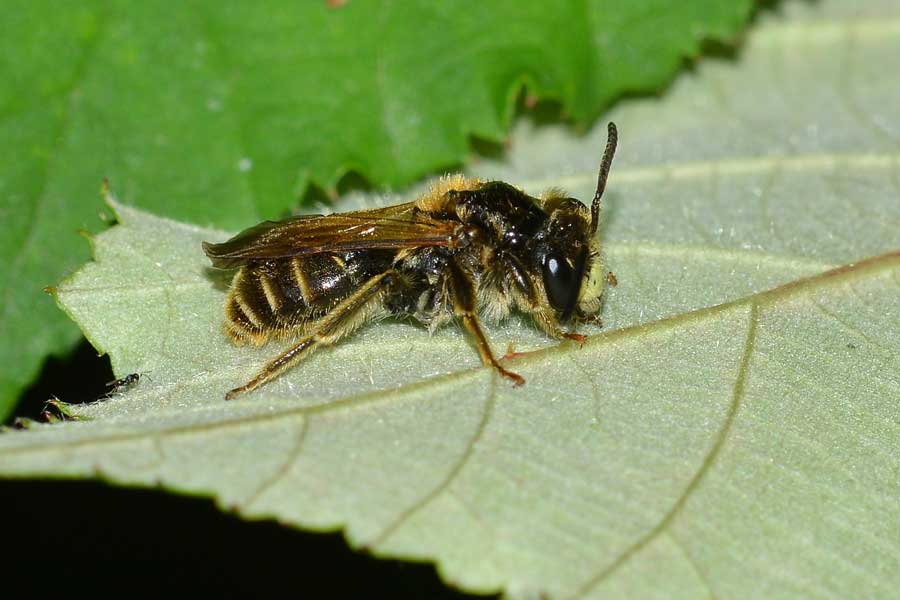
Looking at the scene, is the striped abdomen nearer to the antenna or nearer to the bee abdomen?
the bee abdomen

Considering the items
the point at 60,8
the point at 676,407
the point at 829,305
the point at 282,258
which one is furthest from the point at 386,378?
the point at 60,8

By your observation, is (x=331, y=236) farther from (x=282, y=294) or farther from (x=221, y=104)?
(x=221, y=104)

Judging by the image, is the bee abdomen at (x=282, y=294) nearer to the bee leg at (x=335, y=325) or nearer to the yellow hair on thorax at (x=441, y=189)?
the bee leg at (x=335, y=325)

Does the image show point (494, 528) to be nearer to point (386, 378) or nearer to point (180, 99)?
point (386, 378)

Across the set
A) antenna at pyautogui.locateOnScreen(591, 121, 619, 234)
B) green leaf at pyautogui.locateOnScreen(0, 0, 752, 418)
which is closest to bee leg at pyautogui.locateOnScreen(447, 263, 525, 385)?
antenna at pyautogui.locateOnScreen(591, 121, 619, 234)

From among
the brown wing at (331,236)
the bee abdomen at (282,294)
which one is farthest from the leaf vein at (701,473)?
the bee abdomen at (282,294)

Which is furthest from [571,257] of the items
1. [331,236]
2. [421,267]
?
[331,236]
